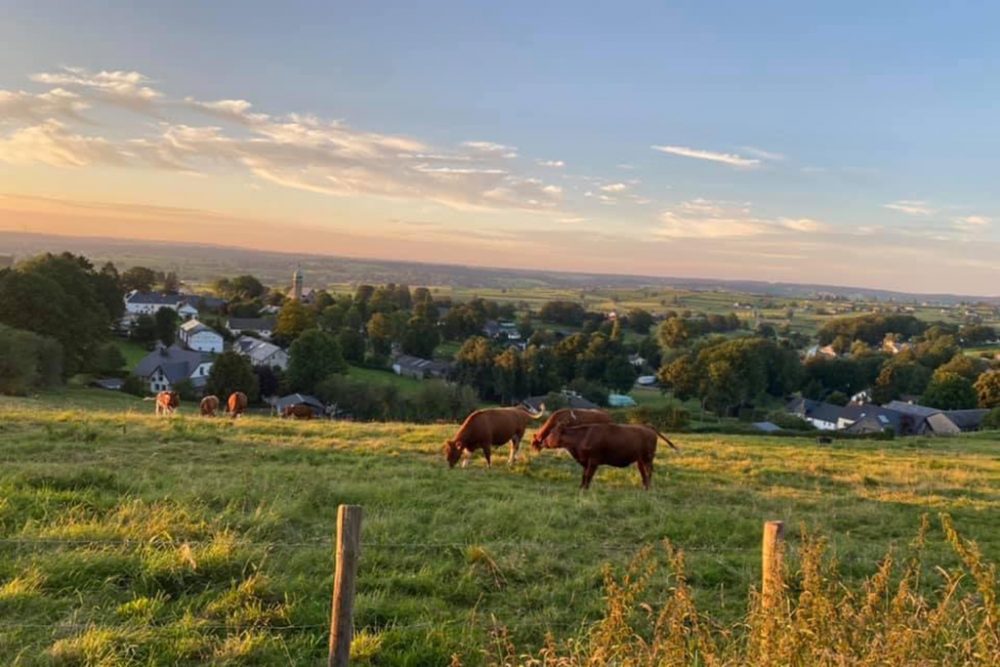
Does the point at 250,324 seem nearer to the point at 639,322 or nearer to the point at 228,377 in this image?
the point at 228,377

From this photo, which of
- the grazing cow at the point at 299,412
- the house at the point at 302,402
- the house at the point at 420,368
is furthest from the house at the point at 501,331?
the grazing cow at the point at 299,412

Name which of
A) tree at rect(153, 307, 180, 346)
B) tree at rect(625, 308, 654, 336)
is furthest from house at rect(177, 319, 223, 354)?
tree at rect(625, 308, 654, 336)

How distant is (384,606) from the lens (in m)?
6.12

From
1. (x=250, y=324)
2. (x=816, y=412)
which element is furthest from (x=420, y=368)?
(x=816, y=412)

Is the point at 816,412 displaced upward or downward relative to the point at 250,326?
downward

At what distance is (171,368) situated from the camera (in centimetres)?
5928

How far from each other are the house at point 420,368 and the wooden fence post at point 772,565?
66790 mm

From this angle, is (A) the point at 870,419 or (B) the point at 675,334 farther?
(B) the point at 675,334

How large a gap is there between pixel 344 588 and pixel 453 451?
9.32 metres

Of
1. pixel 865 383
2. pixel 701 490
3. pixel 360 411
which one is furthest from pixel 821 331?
pixel 701 490

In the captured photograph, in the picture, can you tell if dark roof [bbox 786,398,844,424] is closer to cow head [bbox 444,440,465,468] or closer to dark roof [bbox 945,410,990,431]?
dark roof [bbox 945,410,990,431]

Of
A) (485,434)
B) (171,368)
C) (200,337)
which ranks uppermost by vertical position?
(485,434)

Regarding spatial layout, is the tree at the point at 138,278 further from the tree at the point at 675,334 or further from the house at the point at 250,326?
the tree at the point at 675,334

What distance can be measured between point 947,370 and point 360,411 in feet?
196
